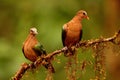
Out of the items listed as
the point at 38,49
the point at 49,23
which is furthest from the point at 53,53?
the point at 49,23

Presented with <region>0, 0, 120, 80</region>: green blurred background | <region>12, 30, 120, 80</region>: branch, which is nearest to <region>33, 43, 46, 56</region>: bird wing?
<region>12, 30, 120, 80</region>: branch

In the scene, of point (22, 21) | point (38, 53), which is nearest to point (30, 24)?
point (22, 21)

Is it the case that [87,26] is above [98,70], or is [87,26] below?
below

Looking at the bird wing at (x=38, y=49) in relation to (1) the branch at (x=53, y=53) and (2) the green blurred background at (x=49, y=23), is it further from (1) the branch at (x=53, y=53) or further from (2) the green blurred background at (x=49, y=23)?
(2) the green blurred background at (x=49, y=23)

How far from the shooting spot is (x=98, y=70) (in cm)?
637

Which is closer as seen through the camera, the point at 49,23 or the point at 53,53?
the point at 53,53

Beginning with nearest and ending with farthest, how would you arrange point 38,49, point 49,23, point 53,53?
point 53,53, point 38,49, point 49,23

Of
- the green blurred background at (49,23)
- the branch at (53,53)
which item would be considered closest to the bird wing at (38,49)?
the branch at (53,53)

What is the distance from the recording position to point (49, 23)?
524 inches

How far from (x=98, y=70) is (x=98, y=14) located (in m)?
8.05

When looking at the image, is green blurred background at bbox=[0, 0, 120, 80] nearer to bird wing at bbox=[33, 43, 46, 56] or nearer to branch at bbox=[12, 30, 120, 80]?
bird wing at bbox=[33, 43, 46, 56]

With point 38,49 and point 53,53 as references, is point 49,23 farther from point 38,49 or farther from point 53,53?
point 53,53

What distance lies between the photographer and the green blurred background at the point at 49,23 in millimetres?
13211

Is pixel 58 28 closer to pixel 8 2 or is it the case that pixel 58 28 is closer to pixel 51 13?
pixel 51 13
